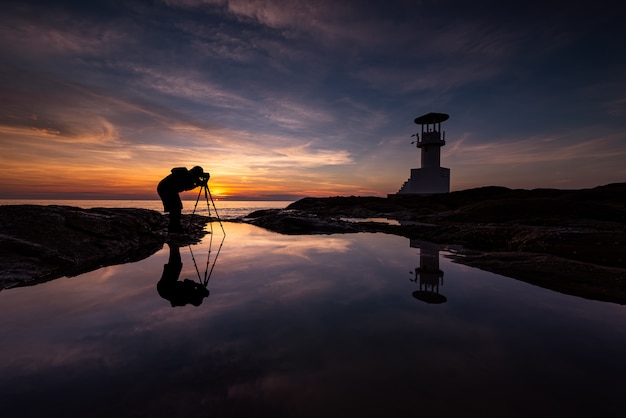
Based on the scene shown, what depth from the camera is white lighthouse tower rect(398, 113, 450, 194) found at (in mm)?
57719

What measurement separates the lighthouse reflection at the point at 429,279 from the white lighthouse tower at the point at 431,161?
54.2 meters

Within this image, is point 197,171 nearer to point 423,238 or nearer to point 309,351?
point 309,351

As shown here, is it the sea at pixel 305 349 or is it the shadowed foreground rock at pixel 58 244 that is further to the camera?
the shadowed foreground rock at pixel 58 244

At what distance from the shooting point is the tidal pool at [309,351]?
2428 mm

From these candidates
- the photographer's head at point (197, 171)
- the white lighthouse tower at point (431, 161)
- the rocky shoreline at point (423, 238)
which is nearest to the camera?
the rocky shoreline at point (423, 238)

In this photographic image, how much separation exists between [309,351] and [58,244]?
8853 mm

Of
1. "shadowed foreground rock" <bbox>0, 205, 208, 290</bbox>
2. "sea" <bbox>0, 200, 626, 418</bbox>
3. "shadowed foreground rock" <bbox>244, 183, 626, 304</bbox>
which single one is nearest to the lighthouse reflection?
"sea" <bbox>0, 200, 626, 418</bbox>

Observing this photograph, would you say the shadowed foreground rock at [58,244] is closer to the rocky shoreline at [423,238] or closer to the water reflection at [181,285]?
the rocky shoreline at [423,238]

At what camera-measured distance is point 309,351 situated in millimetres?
3316

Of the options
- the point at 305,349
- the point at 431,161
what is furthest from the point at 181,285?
the point at 431,161

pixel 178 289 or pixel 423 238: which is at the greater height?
pixel 423 238

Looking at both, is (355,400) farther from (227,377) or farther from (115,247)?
(115,247)

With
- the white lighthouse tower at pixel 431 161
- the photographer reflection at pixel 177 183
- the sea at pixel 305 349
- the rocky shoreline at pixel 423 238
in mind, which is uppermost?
the white lighthouse tower at pixel 431 161

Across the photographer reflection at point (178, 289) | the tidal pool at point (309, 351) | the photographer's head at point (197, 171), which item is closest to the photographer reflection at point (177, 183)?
the photographer's head at point (197, 171)
